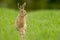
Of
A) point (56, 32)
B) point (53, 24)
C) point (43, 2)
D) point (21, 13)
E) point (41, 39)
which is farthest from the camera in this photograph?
point (43, 2)

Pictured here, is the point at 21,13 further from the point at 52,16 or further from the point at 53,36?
the point at 52,16

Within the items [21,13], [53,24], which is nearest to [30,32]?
[53,24]

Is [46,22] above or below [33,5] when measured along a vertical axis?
above

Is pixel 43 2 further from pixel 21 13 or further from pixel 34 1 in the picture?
pixel 21 13

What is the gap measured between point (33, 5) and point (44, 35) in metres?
20.0

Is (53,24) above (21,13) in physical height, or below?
below

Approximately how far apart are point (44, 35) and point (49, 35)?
153 millimetres

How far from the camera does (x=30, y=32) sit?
1015 centimetres

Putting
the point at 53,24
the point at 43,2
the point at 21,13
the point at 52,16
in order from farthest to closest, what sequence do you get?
1. the point at 43,2
2. the point at 52,16
3. the point at 53,24
4. the point at 21,13

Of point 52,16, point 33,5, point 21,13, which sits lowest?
point 33,5

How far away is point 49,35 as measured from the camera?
9992 mm

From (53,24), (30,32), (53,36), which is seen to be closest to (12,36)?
(30,32)

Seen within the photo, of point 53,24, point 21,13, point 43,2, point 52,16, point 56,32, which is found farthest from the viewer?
point 43,2

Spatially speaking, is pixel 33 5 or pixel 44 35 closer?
pixel 44 35
